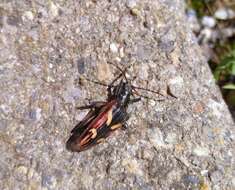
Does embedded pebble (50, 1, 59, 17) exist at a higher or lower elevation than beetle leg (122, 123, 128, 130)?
higher

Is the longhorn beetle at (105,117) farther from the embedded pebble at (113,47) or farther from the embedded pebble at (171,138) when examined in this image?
the embedded pebble at (171,138)

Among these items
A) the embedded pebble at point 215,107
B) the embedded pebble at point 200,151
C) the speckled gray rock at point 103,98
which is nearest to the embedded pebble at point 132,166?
the speckled gray rock at point 103,98

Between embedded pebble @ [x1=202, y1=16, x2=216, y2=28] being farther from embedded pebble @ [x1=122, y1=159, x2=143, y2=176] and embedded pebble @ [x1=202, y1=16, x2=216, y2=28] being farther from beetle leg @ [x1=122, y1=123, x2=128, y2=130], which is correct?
embedded pebble @ [x1=122, y1=159, x2=143, y2=176]

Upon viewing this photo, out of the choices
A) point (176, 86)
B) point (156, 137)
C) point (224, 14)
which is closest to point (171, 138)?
point (156, 137)

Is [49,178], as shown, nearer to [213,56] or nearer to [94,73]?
[94,73]

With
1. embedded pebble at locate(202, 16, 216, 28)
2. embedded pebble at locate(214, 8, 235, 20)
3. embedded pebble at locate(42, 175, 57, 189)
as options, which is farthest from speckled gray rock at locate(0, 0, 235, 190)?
embedded pebble at locate(214, 8, 235, 20)

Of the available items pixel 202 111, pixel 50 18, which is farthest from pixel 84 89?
pixel 202 111
